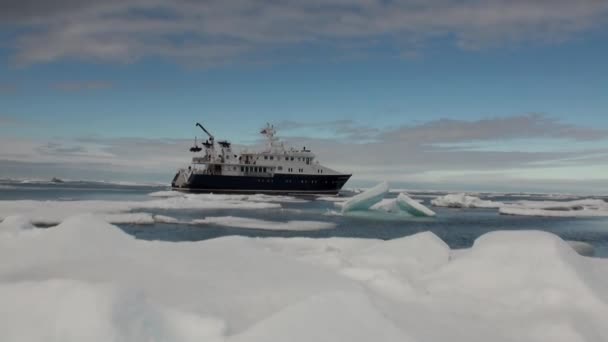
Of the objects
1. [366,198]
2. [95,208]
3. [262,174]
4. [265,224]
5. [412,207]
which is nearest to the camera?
[265,224]

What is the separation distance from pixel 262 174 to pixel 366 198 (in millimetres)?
24713

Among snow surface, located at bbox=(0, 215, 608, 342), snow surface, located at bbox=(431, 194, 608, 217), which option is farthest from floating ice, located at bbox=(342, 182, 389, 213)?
snow surface, located at bbox=(0, 215, 608, 342)

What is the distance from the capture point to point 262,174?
167 feet

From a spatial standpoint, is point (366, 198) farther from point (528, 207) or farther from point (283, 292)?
point (283, 292)

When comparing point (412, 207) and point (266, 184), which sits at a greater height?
point (266, 184)

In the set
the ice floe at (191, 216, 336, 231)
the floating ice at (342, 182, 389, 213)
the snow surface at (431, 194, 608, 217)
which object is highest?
the floating ice at (342, 182, 389, 213)

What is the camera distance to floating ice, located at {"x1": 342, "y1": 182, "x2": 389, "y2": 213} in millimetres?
26891

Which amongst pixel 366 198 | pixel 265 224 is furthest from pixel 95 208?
pixel 366 198

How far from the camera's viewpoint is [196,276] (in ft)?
15.2

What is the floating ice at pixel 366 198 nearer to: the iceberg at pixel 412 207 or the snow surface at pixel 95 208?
the iceberg at pixel 412 207

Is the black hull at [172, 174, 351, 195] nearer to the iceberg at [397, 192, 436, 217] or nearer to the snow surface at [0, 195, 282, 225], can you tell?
the snow surface at [0, 195, 282, 225]

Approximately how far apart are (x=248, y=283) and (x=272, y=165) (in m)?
47.0

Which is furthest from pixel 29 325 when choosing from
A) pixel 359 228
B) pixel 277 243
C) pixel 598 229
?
pixel 598 229

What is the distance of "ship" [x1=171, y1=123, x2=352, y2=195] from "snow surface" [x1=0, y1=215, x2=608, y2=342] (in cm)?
4320
